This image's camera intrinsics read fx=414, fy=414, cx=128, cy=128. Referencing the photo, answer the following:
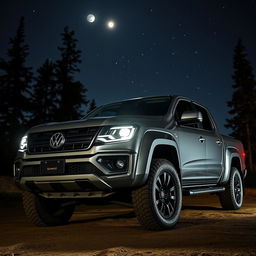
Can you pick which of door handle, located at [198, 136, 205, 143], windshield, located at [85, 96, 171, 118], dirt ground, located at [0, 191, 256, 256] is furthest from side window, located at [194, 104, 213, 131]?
dirt ground, located at [0, 191, 256, 256]

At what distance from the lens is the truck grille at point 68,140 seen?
5480mm

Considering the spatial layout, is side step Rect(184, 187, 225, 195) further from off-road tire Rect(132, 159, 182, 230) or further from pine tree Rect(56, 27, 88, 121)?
pine tree Rect(56, 27, 88, 121)

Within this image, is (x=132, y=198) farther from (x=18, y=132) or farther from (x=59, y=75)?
(x=59, y=75)

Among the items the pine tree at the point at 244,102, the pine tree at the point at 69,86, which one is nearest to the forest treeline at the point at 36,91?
the pine tree at the point at 69,86

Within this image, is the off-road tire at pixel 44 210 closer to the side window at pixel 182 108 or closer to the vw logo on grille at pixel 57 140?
the vw logo on grille at pixel 57 140

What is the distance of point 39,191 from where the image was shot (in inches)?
234

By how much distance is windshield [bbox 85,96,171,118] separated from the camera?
278 inches

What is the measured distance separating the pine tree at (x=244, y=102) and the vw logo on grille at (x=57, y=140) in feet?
150

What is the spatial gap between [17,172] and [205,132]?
11.5 feet

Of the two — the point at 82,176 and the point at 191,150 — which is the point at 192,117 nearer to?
the point at 191,150

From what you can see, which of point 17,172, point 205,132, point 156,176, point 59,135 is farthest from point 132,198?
point 205,132

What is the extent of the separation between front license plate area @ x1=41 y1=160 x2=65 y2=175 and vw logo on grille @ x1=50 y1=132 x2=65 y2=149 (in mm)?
232

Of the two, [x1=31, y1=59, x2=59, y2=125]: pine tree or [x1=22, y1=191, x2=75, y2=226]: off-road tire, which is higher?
[x1=31, y1=59, x2=59, y2=125]: pine tree

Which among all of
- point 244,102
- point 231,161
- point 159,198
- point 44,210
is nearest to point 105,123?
point 159,198
